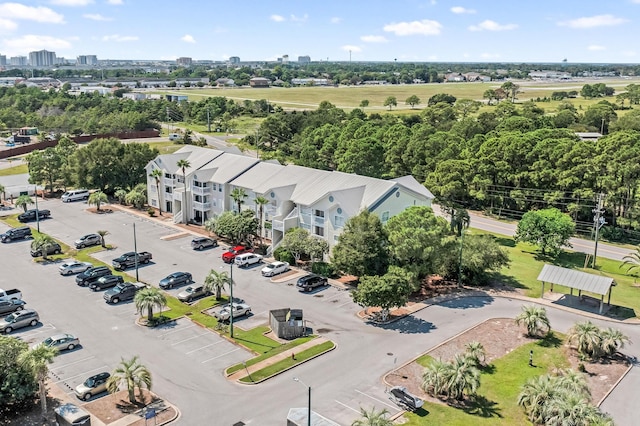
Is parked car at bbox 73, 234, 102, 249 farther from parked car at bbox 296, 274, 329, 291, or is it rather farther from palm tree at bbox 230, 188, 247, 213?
parked car at bbox 296, 274, 329, 291

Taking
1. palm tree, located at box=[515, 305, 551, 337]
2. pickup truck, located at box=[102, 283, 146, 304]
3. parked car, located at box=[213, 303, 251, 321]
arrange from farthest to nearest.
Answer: pickup truck, located at box=[102, 283, 146, 304] → parked car, located at box=[213, 303, 251, 321] → palm tree, located at box=[515, 305, 551, 337]

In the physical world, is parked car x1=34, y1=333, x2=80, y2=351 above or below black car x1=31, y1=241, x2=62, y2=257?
below

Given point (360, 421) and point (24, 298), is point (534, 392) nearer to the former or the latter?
point (360, 421)

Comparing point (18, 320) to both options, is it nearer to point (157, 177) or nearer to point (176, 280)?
point (176, 280)

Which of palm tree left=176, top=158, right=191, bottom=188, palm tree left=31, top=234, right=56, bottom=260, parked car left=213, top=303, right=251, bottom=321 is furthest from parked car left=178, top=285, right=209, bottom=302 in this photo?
palm tree left=176, top=158, right=191, bottom=188

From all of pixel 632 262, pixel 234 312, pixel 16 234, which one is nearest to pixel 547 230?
pixel 632 262

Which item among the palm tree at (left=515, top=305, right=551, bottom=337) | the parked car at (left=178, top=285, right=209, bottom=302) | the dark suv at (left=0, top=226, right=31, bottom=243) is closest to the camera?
the palm tree at (left=515, top=305, right=551, bottom=337)
